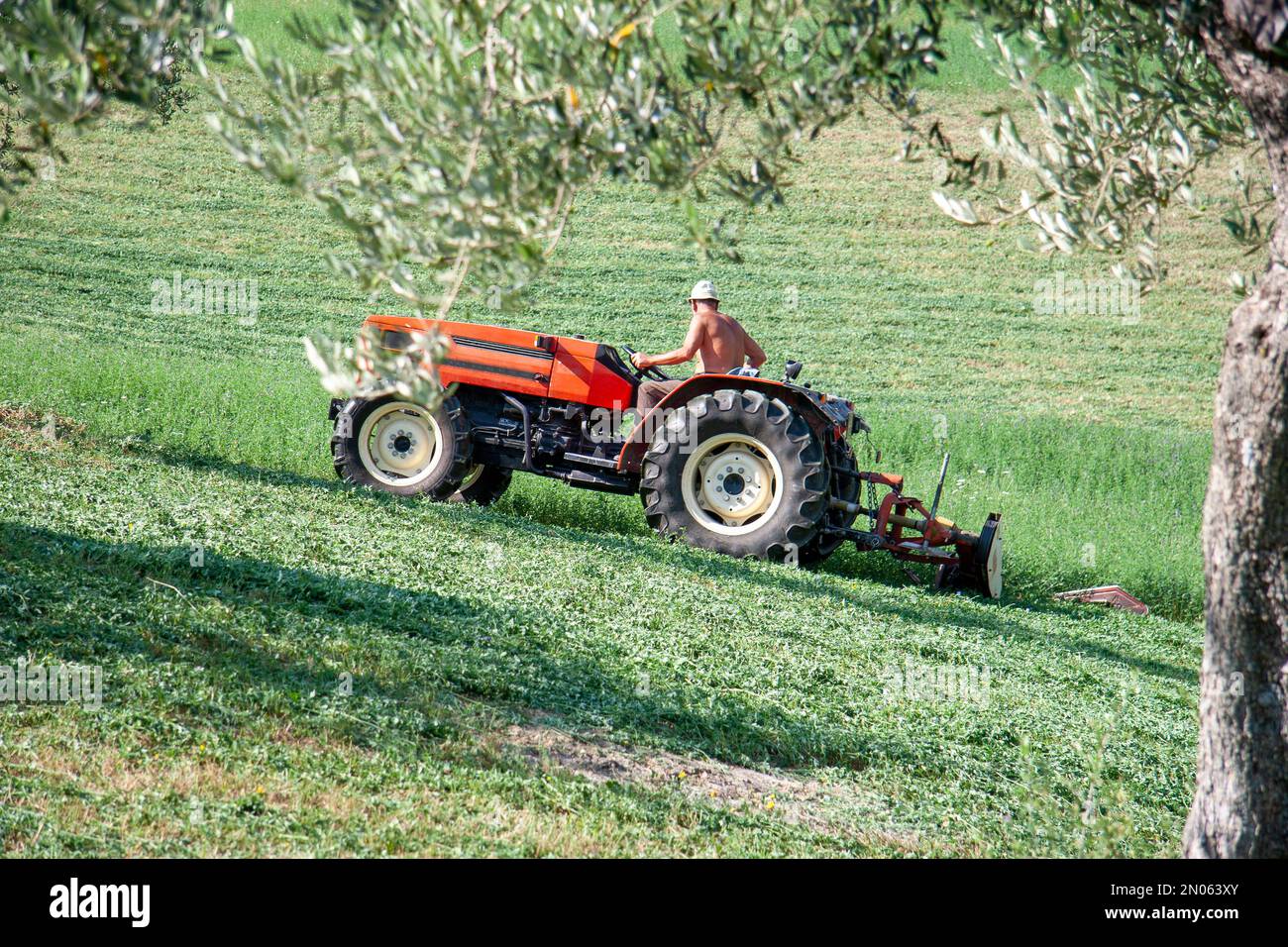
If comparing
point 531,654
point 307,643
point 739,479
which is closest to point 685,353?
point 739,479

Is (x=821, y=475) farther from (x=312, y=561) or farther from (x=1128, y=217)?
(x=1128, y=217)

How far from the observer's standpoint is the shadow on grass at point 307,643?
5.08m

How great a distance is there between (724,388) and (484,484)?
238 centimetres

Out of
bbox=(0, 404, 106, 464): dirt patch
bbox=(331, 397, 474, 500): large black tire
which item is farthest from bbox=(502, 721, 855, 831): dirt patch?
bbox=(0, 404, 106, 464): dirt patch

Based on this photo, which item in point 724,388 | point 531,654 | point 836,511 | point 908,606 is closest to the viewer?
point 531,654

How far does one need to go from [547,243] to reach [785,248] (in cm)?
2226

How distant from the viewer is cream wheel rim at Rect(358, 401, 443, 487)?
9.57 metres

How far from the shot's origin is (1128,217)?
4.27 m

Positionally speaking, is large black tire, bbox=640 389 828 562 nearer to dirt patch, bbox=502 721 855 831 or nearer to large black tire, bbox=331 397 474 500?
large black tire, bbox=331 397 474 500

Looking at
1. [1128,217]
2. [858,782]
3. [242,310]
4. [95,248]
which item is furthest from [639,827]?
[95,248]

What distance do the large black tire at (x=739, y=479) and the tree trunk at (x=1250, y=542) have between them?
523 cm

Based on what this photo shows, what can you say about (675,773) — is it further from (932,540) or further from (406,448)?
(406,448)

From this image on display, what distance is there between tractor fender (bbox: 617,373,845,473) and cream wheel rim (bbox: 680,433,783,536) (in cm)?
40

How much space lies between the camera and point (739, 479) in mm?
9047
